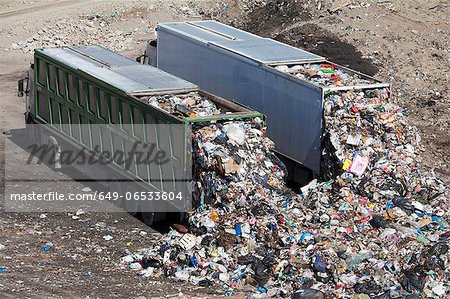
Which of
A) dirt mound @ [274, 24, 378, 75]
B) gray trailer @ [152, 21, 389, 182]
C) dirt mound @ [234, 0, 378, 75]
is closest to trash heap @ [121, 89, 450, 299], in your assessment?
gray trailer @ [152, 21, 389, 182]

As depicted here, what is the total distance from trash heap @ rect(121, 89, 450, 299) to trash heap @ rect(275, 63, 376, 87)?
54 cm

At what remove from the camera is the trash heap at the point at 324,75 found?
17.0 metres

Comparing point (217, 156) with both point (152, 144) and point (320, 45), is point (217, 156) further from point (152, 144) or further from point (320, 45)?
point (320, 45)

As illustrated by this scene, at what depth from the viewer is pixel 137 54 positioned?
1107 inches

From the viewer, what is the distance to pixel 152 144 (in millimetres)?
15211

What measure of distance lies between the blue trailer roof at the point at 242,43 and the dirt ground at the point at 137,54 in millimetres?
3670

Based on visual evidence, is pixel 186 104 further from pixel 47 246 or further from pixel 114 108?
pixel 47 246

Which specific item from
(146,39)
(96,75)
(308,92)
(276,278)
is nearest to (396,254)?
(276,278)

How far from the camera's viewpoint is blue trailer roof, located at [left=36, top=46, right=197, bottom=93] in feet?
53.8

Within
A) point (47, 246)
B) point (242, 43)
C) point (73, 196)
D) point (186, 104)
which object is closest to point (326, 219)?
point (186, 104)

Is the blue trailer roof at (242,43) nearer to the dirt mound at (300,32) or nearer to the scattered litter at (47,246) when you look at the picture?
the dirt mound at (300,32)

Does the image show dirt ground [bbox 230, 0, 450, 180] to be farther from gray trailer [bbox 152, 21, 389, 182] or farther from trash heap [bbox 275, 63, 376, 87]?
gray trailer [bbox 152, 21, 389, 182]

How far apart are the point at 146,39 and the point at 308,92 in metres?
14.0

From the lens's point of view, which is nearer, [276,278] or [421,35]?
[276,278]
